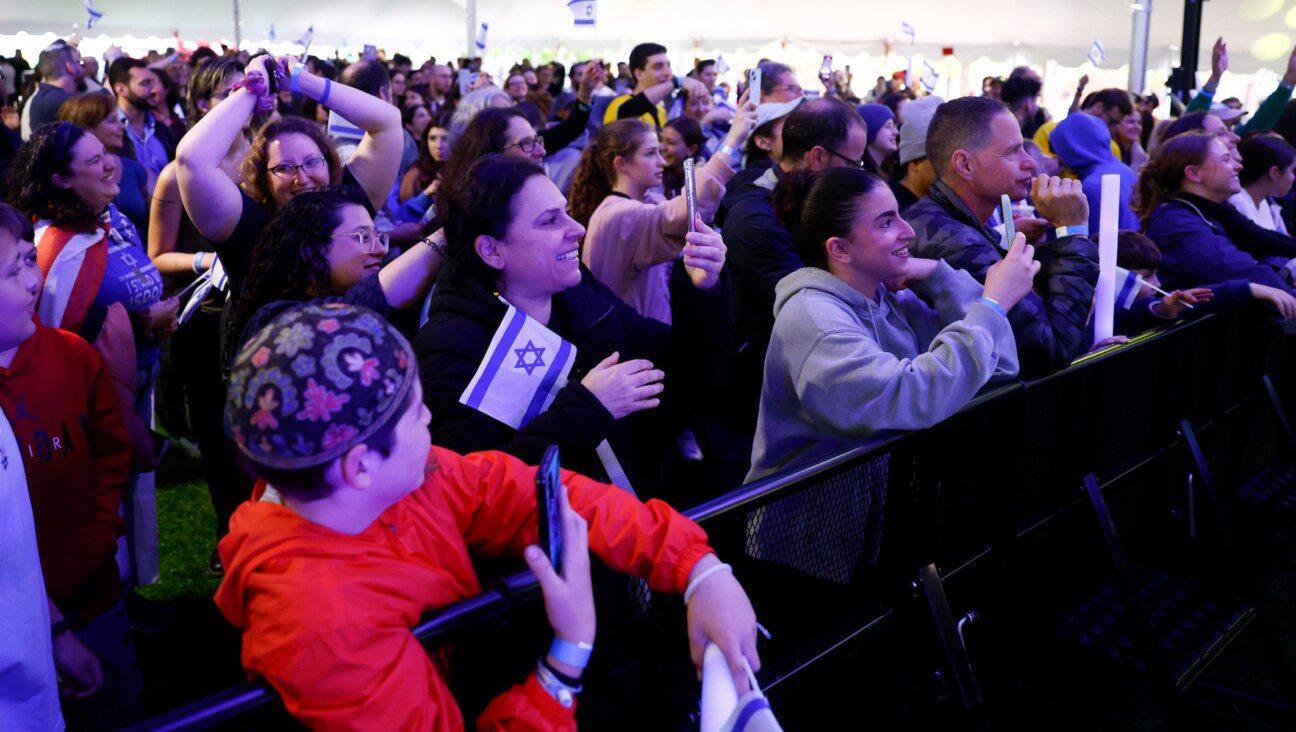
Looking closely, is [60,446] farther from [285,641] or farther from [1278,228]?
[1278,228]

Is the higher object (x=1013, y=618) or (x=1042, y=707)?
(x=1013, y=618)

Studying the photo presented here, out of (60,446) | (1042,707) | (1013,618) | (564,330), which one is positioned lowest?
(1042,707)

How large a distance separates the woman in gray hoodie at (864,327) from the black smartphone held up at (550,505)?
1.06 meters

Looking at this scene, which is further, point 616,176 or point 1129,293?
point 616,176

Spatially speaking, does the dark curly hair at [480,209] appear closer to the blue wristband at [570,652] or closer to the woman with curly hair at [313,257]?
the woman with curly hair at [313,257]

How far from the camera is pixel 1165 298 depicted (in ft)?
11.8

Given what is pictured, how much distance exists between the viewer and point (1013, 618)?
9.19 feet

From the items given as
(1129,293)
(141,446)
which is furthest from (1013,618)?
(141,446)

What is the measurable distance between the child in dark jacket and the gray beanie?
0.81 metres

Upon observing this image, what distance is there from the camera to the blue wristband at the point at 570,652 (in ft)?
4.66

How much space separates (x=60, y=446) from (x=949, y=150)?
8.55 feet

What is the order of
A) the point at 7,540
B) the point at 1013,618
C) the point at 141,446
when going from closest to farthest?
the point at 7,540 → the point at 1013,618 → the point at 141,446

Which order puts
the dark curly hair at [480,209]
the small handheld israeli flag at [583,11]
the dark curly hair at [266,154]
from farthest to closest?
the small handheld israeli flag at [583,11] → the dark curly hair at [266,154] → the dark curly hair at [480,209]

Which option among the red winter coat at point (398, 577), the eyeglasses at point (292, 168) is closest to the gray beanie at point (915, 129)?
the eyeglasses at point (292, 168)
